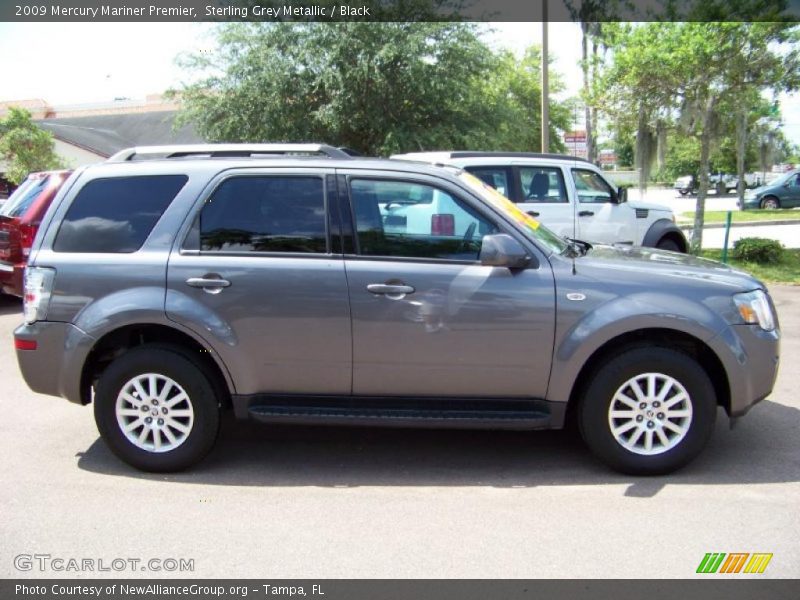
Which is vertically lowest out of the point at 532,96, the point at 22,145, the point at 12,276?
the point at 12,276

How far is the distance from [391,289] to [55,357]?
2.12m

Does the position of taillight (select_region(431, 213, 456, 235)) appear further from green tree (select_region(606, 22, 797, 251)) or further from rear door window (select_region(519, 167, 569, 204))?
green tree (select_region(606, 22, 797, 251))

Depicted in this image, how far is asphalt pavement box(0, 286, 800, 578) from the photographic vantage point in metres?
3.59

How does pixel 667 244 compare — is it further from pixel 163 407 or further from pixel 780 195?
pixel 780 195

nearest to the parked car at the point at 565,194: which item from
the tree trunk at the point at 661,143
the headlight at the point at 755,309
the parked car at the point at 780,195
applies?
the tree trunk at the point at 661,143

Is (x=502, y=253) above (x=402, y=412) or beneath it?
above

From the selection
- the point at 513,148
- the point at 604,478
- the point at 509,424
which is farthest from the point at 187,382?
the point at 513,148

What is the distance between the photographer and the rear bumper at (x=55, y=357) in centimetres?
455

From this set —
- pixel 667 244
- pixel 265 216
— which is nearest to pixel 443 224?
pixel 265 216

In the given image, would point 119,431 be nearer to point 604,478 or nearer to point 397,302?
point 397,302

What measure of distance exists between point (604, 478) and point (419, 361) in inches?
52.7

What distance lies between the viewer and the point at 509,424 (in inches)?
175

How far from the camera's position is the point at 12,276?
9.45m
